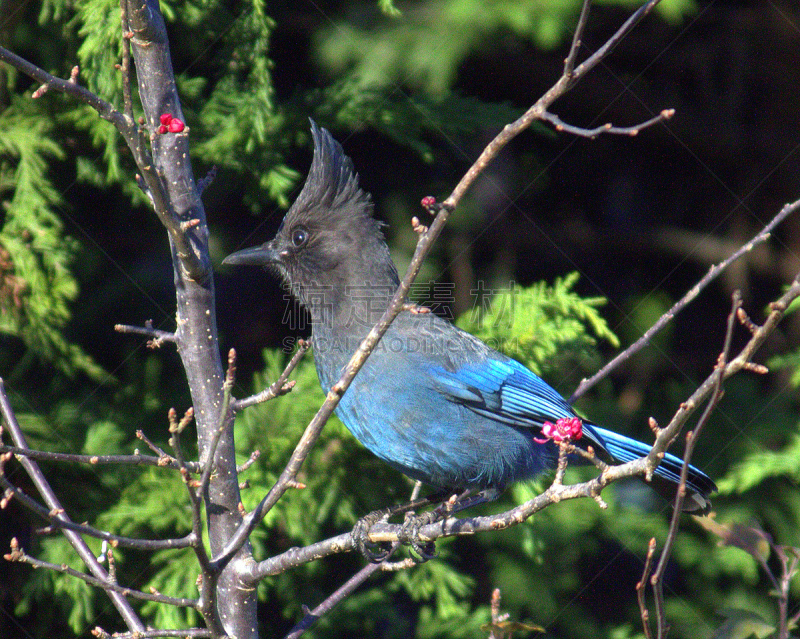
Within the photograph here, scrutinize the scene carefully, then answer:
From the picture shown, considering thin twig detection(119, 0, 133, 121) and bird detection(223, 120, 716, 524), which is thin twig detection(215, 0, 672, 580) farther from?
bird detection(223, 120, 716, 524)

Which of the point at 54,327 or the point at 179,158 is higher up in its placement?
the point at 179,158

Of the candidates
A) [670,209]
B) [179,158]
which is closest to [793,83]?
[670,209]

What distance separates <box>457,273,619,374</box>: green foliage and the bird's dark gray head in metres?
0.62

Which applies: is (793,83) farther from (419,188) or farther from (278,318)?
(278,318)

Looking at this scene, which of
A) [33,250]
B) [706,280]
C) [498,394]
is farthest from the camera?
[33,250]

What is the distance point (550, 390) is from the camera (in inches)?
129

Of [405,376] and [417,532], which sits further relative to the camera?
[405,376]

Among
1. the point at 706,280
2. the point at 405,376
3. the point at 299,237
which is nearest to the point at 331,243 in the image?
the point at 299,237

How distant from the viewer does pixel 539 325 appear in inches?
145

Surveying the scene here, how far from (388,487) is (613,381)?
187cm

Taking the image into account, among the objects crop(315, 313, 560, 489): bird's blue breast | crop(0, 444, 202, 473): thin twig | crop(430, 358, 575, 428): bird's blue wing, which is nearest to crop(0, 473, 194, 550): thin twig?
crop(0, 444, 202, 473): thin twig

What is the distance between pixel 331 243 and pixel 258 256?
0.97 ft

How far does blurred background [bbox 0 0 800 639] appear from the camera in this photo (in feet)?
11.8

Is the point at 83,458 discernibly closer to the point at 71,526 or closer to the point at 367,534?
the point at 71,526
